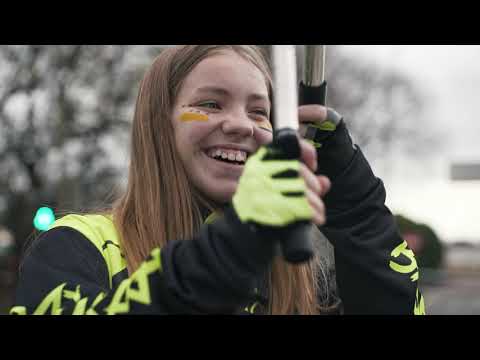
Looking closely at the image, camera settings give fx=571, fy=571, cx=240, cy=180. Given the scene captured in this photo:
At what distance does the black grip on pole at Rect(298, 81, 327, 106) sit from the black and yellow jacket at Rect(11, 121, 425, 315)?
340 mm

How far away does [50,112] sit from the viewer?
15.5 meters

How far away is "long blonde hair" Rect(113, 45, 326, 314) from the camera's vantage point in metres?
2.04

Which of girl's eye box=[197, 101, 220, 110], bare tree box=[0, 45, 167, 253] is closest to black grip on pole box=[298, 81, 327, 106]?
girl's eye box=[197, 101, 220, 110]

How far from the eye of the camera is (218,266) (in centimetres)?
135

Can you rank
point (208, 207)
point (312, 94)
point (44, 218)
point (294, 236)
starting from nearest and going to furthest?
point (294, 236) < point (312, 94) < point (208, 207) < point (44, 218)

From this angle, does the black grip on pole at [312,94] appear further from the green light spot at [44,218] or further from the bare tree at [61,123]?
the bare tree at [61,123]

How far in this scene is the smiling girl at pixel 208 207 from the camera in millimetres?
1771

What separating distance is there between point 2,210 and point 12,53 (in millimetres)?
5135

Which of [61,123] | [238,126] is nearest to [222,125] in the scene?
[238,126]

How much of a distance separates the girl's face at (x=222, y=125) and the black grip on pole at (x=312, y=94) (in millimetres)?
302

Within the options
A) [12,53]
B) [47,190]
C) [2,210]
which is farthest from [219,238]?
[2,210]

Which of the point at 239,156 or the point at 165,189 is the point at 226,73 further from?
the point at 165,189

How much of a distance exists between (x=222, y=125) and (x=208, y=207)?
0.31 metres
